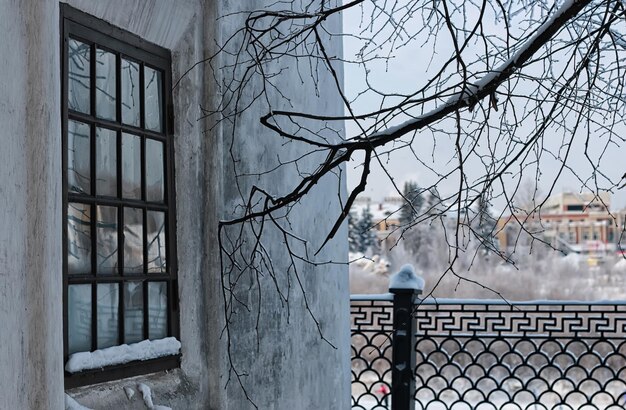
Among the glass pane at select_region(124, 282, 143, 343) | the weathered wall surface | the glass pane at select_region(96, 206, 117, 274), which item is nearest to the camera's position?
the glass pane at select_region(96, 206, 117, 274)

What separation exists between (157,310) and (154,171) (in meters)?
0.48

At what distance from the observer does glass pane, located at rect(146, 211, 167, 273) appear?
3.36 meters

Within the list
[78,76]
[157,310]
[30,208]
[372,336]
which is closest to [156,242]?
[157,310]

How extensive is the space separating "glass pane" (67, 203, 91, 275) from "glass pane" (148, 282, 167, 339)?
365mm

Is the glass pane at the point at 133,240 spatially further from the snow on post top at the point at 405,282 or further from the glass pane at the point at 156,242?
the snow on post top at the point at 405,282

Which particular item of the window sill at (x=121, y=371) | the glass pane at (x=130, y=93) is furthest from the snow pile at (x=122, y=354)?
the glass pane at (x=130, y=93)

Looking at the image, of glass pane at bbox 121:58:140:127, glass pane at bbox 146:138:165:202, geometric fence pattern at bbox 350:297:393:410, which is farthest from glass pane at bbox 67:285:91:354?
geometric fence pattern at bbox 350:297:393:410

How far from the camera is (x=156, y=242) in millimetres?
3395

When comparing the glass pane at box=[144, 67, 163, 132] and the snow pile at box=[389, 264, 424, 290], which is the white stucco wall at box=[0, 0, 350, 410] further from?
the snow pile at box=[389, 264, 424, 290]

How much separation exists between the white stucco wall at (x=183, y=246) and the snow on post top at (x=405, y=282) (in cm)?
59

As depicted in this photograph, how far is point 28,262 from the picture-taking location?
2.46 m

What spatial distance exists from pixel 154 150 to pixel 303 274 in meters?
1.11

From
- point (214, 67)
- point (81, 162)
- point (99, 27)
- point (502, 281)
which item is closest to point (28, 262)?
point (81, 162)

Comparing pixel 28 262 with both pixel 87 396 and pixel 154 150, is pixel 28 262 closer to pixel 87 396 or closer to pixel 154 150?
pixel 87 396
